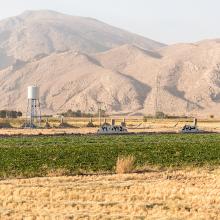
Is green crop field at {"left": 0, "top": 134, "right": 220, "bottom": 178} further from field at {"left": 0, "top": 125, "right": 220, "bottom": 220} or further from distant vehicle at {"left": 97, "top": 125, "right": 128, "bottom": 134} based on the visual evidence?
distant vehicle at {"left": 97, "top": 125, "right": 128, "bottom": 134}


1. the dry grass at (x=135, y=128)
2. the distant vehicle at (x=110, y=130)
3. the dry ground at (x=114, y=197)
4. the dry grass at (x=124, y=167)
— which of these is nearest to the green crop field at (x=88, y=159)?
the dry grass at (x=124, y=167)

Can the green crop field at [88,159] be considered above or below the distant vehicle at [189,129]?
below

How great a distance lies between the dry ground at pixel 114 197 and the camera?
1711 cm

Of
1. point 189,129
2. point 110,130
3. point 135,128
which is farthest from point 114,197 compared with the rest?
point 135,128

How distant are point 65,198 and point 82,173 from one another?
9.05m

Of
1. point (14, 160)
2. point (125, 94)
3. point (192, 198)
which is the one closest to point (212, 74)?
point (125, 94)

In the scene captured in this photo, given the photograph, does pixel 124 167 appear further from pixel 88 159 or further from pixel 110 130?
pixel 110 130

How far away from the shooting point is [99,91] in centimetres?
18800

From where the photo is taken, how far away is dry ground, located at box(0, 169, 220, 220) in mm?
17109

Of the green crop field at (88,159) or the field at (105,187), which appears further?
the green crop field at (88,159)

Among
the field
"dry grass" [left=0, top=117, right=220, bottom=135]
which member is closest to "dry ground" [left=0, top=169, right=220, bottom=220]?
the field

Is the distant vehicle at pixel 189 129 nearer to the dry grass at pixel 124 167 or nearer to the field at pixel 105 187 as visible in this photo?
the field at pixel 105 187

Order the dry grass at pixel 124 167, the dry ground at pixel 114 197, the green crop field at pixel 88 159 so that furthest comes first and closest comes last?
the green crop field at pixel 88 159, the dry grass at pixel 124 167, the dry ground at pixel 114 197

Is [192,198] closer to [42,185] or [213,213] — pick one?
[213,213]
